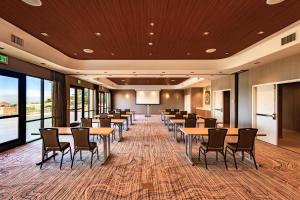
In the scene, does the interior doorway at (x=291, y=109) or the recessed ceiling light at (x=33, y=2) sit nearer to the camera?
the recessed ceiling light at (x=33, y=2)

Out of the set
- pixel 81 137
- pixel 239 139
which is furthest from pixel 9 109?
pixel 239 139

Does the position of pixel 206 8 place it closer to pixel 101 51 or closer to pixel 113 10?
pixel 113 10

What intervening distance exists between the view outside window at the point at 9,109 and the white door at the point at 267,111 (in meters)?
9.30

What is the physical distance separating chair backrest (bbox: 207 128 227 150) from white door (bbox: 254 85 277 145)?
3.85 metres

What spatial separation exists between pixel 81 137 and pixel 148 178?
1.89 m

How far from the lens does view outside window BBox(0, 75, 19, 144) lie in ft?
21.2

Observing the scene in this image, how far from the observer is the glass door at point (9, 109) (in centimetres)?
645

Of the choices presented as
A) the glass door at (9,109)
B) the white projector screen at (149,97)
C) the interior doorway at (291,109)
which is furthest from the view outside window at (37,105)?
the white projector screen at (149,97)

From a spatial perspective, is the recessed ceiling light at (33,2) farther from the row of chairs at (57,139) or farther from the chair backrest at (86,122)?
the chair backrest at (86,122)

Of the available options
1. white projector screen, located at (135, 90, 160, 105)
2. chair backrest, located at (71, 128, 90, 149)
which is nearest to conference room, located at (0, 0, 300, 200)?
chair backrest, located at (71, 128, 90, 149)

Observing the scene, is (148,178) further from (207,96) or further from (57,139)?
Result: (207,96)

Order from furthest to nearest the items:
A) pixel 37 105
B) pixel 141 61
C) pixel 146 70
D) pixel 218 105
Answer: pixel 218 105
pixel 146 70
pixel 141 61
pixel 37 105

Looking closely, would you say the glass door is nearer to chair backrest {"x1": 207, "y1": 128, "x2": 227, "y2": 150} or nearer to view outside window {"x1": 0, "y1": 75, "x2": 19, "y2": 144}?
view outside window {"x1": 0, "y1": 75, "x2": 19, "y2": 144}

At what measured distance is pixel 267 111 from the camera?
25.9ft
